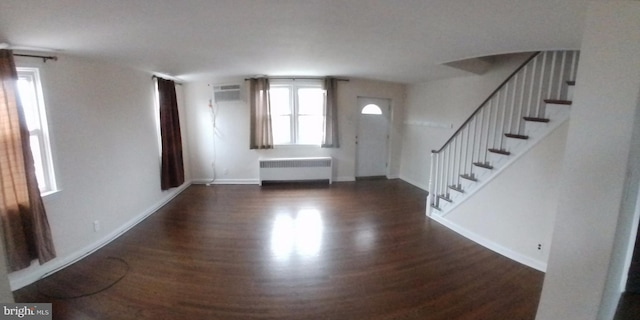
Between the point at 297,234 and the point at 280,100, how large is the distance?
10.9 feet

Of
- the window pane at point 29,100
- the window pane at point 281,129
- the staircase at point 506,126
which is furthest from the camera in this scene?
the window pane at point 281,129

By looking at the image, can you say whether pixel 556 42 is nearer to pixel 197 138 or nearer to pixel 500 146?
pixel 500 146

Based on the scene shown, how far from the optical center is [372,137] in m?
5.76

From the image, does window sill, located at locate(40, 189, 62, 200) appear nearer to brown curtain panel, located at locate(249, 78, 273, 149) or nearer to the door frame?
brown curtain panel, located at locate(249, 78, 273, 149)

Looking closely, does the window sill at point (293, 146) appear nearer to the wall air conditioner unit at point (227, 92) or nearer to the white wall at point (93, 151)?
the wall air conditioner unit at point (227, 92)

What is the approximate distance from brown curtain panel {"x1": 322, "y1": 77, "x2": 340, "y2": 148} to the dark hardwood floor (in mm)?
2152

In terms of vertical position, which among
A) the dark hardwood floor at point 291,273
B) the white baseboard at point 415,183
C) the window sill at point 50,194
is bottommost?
the dark hardwood floor at point 291,273

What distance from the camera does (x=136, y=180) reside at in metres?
3.58

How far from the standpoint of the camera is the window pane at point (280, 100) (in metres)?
5.30

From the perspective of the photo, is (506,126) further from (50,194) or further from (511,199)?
(50,194)

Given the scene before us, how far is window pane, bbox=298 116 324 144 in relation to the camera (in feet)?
17.9

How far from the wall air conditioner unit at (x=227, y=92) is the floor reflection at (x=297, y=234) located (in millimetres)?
2912

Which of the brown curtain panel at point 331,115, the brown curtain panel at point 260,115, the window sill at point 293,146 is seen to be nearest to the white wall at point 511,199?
the brown curtain panel at point 331,115

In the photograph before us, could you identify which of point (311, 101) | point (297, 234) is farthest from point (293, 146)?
point (297, 234)
